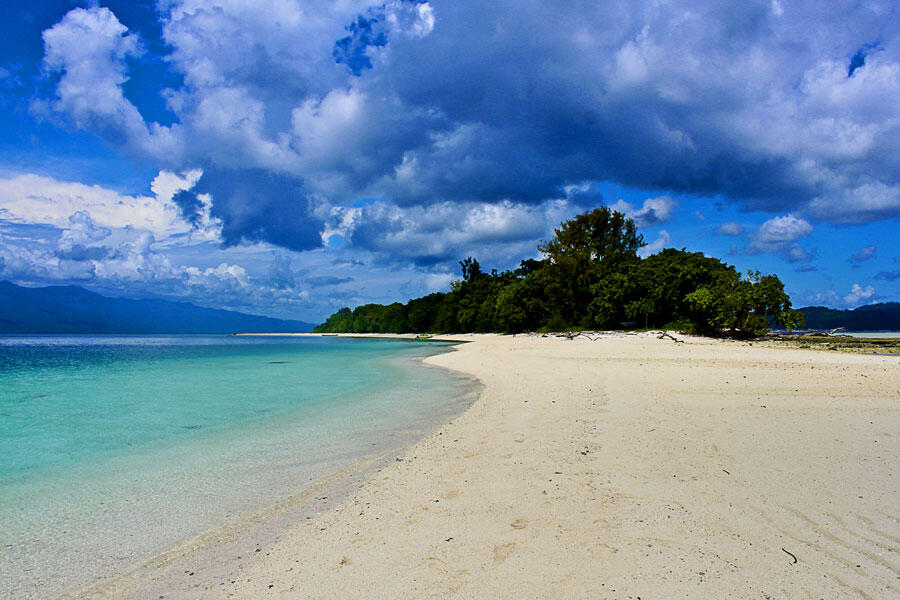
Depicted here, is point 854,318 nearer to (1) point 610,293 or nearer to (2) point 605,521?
(1) point 610,293

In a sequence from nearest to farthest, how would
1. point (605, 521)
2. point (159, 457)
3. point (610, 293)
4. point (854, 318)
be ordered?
point (605, 521) → point (159, 457) → point (610, 293) → point (854, 318)

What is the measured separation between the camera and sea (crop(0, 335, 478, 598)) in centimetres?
434

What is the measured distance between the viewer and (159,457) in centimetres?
773

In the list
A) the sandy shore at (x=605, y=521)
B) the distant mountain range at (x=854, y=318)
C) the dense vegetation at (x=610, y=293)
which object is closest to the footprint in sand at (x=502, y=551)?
the sandy shore at (x=605, y=521)

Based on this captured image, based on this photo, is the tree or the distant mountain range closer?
the tree

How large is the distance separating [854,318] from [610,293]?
248 feet

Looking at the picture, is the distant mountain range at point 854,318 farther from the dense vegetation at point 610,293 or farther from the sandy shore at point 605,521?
the sandy shore at point 605,521

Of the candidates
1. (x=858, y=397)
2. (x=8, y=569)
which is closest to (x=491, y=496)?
(x=8, y=569)

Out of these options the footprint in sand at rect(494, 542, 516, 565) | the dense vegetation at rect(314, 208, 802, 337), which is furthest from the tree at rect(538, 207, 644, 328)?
the footprint in sand at rect(494, 542, 516, 565)

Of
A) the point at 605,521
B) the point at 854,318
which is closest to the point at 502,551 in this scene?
the point at 605,521

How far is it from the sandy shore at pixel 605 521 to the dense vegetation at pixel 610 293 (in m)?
26.7

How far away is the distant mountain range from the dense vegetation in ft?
162

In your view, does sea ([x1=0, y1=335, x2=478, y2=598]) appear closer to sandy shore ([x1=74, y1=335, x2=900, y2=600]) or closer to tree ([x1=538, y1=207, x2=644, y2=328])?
sandy shore ([x1=74, y1=335, x2=900, y2=600])

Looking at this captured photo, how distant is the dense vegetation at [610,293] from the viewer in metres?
31.2
